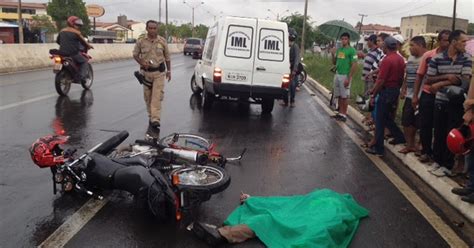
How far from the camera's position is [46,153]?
4.58 meters

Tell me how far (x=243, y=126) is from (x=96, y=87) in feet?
21.5

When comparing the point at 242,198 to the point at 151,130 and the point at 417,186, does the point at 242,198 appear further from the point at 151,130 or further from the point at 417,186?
the point at 151,130

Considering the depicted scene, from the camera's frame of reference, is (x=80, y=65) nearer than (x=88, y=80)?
Yes

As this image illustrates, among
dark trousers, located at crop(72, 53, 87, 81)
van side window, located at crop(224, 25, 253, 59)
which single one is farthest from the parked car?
van side window, located at crop(224, 25, 253, 59)

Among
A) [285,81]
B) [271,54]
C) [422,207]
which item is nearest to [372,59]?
[285,81]

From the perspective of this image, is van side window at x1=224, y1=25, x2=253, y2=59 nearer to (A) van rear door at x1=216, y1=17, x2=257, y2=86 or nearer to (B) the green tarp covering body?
(A) van rear door at x1=216, y1=17, x2=257, y2=86

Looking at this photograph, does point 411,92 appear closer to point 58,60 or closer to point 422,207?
point 422,207

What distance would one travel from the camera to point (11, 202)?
181 inches

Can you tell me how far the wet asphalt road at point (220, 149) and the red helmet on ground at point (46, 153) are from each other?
14.5 inches

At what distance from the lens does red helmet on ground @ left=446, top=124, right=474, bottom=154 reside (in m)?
4.91

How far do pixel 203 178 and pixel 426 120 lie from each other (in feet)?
11.2

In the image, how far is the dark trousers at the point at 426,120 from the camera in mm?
6406

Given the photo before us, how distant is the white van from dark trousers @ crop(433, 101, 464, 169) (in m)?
4.50

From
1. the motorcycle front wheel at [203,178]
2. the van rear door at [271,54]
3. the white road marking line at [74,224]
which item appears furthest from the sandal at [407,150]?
the white road marking line at [74,224]
